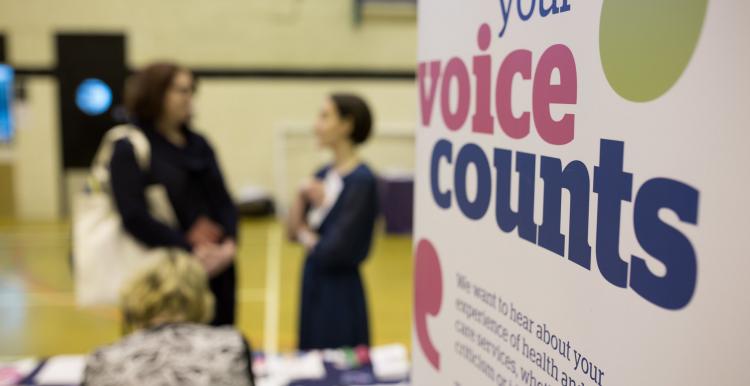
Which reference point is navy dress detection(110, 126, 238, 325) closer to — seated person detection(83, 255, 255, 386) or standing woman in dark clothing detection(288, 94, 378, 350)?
standing woman in dark clothing detection(288, 94, 378, 350)

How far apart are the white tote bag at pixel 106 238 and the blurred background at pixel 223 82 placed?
5711 mm

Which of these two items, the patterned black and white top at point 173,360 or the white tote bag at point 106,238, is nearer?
the patterned black and white top at point 173,360

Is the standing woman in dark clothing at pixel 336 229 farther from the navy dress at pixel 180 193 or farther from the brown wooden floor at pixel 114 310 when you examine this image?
the brown wooden floor at pixel 114 310

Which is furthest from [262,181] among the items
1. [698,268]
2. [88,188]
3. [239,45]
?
[698,268]

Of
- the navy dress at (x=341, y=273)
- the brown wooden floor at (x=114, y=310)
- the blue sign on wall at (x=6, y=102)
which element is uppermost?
the blue sign on wall at (x=6, y=102)

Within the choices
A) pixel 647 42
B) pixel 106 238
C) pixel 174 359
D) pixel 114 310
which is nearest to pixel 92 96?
pixel 114 310

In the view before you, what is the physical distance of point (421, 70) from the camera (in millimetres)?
1296

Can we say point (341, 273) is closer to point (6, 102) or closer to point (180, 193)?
point (180, 193)

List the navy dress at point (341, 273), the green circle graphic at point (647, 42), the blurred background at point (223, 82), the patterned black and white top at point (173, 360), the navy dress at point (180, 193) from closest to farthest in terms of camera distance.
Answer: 1. the green circle graphic at point (647, 42)
2. the patterned black and white top at point (173, 360)
3. the navy dress at point (180, 193)
4. the navy dress at point (341, 273)
5. the blurred background at point (223, 82)

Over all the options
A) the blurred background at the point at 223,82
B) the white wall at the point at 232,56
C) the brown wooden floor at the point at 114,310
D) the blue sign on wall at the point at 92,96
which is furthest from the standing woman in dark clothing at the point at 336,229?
the blue sign on wall at the point at 92,96

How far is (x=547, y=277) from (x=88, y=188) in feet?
8.88

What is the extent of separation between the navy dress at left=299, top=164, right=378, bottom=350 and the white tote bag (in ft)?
2.34

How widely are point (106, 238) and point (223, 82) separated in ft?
22.4

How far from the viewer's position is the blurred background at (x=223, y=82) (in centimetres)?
934
